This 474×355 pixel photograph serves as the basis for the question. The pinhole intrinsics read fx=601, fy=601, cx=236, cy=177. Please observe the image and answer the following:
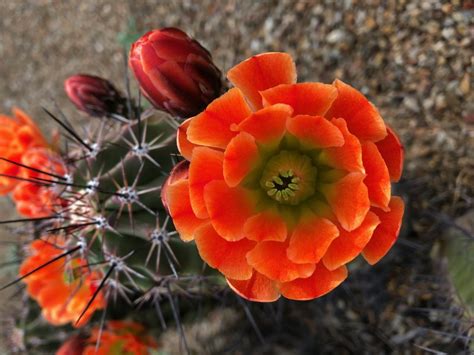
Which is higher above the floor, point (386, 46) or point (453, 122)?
point (386, 46)

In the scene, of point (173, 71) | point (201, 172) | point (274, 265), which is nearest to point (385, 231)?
point (274, 265)

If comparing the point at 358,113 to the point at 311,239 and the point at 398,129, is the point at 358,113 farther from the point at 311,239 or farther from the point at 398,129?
the point at 398,129

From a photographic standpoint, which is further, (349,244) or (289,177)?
(289,177)

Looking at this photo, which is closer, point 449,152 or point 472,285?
point 472,285

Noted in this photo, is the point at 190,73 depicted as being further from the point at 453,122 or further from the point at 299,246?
the point at 453,122

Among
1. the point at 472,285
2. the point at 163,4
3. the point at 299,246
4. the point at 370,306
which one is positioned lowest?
the point at 370,306

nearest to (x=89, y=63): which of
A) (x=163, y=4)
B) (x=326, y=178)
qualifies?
(x=163, y=4)

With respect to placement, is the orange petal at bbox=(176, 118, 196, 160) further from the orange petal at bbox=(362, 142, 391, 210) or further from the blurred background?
the blurred background
